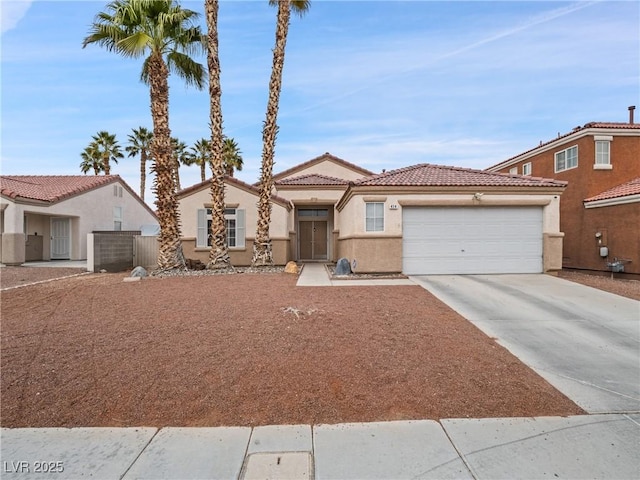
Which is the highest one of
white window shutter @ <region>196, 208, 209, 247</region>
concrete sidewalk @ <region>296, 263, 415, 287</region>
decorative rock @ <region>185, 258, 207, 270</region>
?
white window shutter @ <region>196, 208, 209, 247</region>

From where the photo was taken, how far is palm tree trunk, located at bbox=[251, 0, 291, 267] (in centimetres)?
1486

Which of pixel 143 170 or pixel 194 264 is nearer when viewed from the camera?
pixel 194 264

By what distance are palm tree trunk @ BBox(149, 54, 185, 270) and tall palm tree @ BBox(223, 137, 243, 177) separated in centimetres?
2057

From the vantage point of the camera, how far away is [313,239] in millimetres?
21297

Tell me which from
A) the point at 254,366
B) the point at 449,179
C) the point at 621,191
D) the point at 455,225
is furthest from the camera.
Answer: the point at 621,191

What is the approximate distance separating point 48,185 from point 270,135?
18.1 metres

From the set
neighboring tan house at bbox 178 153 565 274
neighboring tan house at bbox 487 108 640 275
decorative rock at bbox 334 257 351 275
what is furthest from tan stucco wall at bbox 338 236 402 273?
neighboring tan house at bbox 487 108 640 275

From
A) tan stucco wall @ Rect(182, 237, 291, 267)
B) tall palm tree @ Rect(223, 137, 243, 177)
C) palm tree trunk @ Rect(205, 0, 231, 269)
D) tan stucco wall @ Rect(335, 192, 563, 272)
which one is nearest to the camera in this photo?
tan stucco wall @ Rect(335, 192, 563, 272)

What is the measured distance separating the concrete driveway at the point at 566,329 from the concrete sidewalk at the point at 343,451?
2.76 ft

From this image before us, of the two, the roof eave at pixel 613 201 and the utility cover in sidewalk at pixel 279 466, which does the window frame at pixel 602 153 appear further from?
the utility cover in sidewalk at pixel 279 466

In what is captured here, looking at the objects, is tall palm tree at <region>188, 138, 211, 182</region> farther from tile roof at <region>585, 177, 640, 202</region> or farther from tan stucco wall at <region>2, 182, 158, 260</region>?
tile roof at <region>585, 177, 640, 202</region>

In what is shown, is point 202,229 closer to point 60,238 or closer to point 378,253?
point 378,253

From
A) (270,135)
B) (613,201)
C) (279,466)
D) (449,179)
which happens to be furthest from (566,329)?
(270,135)

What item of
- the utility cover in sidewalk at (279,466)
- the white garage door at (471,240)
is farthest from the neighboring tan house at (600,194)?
the utility cover in sidewalk at (279,466)
